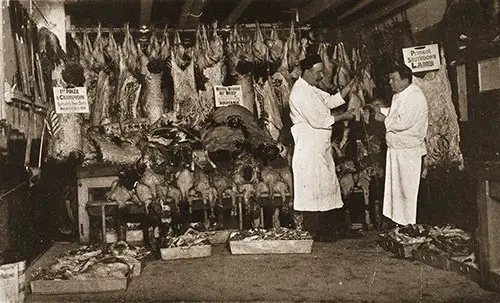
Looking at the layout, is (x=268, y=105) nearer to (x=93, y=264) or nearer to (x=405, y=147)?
(x=405, y=147)

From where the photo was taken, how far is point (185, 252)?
22.3 feet

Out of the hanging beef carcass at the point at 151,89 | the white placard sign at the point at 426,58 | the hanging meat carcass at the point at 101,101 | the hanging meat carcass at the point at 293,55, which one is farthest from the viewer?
the hanging meat carcass at the point at 293,55

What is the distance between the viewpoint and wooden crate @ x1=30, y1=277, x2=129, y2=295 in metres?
5.42

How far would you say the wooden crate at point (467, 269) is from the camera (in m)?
5.41

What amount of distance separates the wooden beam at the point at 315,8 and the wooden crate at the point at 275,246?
3.17 metres

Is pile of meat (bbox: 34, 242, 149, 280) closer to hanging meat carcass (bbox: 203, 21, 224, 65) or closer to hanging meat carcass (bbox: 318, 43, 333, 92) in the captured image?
hanging meat carcass (bbox: 203, 21, 224, 65)

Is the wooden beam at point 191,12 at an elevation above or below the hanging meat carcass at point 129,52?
above

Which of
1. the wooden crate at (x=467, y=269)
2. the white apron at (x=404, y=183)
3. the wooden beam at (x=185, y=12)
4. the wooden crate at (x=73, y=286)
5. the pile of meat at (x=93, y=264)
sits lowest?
the wooden crate at (x=467, y=269)

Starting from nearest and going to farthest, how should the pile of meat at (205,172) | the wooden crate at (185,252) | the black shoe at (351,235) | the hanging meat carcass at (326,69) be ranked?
the wooden crate at (185,252) < the pile of meat at (205,172) < the black shoe at (351,235) < the hanging meat carcass at (326,69)

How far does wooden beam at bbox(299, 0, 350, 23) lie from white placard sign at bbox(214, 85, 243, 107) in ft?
5.07

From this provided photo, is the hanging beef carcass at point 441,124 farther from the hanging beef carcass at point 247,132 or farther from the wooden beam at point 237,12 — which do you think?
the wooden beam at point 237,12

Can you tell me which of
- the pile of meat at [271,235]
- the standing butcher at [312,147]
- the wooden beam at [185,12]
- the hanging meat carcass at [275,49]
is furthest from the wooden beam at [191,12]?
the pile of meat at [271,235]

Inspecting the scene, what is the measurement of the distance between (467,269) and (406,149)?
78.9 inches

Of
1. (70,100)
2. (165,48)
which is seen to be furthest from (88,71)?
(70,100)
